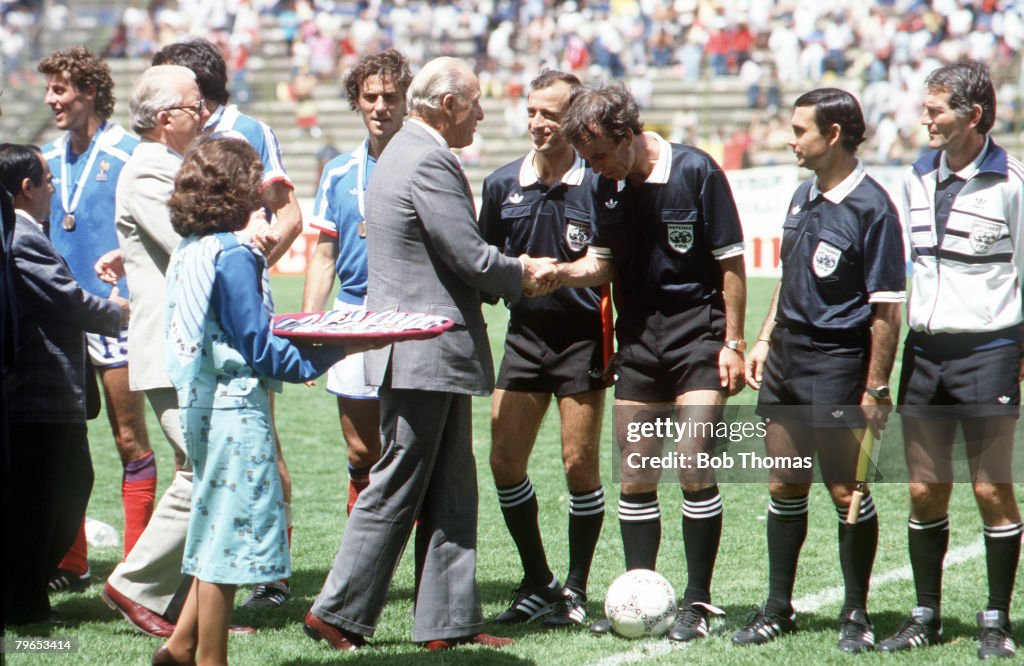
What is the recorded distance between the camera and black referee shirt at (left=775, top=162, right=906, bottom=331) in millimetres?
4707

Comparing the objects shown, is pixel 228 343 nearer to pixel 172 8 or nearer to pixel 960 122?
pixel 960 122

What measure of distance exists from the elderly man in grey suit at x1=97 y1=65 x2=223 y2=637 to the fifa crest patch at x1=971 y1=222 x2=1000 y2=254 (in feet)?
10.2

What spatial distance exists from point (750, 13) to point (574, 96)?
78.6 ft

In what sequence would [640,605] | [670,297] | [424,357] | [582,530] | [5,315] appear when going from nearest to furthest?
1. [5,315]
2. [424,357]
3. [640,605]
4. [670,297]
5. [582,530]

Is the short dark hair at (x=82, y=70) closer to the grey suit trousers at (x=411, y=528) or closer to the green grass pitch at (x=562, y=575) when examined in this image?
the green grass pitch at (x=562, y=575)

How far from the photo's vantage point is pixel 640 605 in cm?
502

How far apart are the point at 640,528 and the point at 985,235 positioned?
181 cm

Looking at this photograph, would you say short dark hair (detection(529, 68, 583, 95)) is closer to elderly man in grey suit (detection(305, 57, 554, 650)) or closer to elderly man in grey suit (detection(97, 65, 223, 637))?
elderly man in grey suit (detection(305, 57, 554, 650))

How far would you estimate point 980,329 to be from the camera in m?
4.73

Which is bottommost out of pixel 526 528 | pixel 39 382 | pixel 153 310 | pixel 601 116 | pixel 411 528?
pixel 526 528

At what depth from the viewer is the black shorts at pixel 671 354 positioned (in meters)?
5.05

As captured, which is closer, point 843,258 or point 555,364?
point 843,258

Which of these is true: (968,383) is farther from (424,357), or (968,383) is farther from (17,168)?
(17,168)

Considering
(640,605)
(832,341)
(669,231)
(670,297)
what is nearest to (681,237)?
(669,231)
